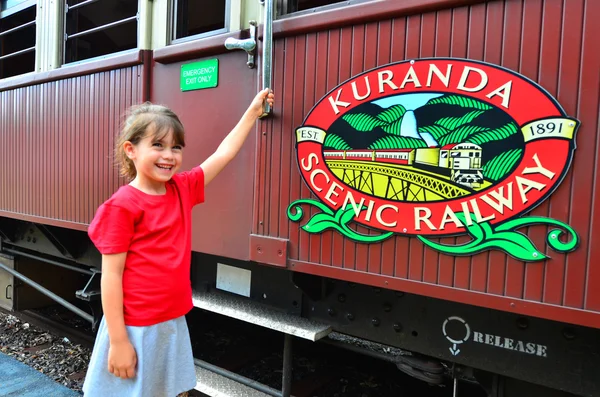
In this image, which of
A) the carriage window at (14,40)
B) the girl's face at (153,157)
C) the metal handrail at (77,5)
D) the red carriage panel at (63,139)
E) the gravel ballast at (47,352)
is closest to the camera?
→ the girl's face at (153,157)

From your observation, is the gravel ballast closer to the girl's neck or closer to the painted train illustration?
the girl's neck

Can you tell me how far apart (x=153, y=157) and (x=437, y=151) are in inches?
38.8

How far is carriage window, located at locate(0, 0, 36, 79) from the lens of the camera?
380 cm

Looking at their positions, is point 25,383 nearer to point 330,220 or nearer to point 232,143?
point 232,143

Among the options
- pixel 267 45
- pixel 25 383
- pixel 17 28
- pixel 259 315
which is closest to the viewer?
pixel 267 45

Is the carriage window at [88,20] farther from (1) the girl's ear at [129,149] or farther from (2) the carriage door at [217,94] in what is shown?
(1) the girl's ear at [129,149]

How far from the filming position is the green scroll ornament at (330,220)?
Result: 1.77m

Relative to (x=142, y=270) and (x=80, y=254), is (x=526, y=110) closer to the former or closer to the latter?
(x=142, y=270)

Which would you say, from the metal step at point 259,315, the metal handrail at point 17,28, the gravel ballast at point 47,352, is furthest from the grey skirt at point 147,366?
the metal handrail at point 17,28

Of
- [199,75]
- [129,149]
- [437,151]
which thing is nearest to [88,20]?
[199,75]

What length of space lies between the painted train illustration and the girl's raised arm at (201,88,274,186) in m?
0.60

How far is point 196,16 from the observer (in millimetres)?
2686

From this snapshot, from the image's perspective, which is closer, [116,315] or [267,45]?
[116,315]

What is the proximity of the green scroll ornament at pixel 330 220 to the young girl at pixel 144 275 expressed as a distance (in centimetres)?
55
